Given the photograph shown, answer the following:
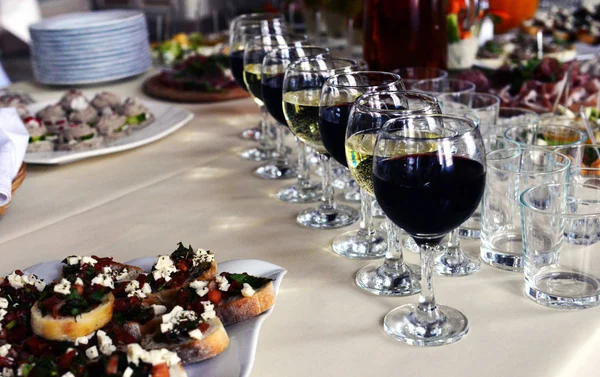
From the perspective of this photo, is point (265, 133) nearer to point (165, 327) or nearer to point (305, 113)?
point (305, 113)

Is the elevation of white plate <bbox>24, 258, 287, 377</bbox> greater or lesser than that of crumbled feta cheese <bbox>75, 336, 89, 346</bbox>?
lesser

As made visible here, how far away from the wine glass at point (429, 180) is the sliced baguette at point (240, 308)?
0.55 feet

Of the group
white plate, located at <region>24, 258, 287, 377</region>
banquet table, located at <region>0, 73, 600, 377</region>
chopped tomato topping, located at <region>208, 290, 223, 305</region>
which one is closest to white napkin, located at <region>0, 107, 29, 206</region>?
banquet table, located at <region>0, 73, 600, 377</region>

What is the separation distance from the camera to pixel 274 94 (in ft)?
4.28

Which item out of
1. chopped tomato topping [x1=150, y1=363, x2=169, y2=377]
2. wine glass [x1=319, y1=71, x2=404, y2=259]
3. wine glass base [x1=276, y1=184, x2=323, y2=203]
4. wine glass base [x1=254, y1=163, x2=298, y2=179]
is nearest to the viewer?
chopped tomato topping [x1=150, y1=363, x2=169, y2=377]

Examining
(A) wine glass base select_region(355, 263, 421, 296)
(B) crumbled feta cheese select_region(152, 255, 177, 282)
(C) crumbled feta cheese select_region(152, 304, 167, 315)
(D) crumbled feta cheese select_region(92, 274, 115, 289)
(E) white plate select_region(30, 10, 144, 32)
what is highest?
(E) white plate select_region(30, 10, 144, 32)

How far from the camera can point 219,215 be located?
4.27ft

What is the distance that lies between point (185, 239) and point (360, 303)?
0.37 meters

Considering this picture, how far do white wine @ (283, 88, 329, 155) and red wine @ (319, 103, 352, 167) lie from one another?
8cm

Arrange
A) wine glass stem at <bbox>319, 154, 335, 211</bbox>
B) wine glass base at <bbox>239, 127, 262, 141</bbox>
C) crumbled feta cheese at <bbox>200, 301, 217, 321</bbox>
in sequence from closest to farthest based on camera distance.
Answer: crumbled feta cheese at <bbox>200, 301, 217, 321</bbox>
wine glass stem at <bbox>319, 154, 335, 211</bbox>
wine glass base at <bbox>239, 127, 262, 141</bbox>

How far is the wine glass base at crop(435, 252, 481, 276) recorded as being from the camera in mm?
1025

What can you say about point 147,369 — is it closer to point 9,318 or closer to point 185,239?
point 9,318

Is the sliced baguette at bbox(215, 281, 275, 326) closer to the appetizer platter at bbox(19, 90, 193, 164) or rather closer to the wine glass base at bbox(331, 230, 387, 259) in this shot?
the wine glass base at bbox(331, 230, 387, 259)

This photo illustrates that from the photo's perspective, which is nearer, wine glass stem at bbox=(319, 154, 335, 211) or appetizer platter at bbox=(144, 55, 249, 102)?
wine glass stem at bbox=(319, 154, 335, 211)
